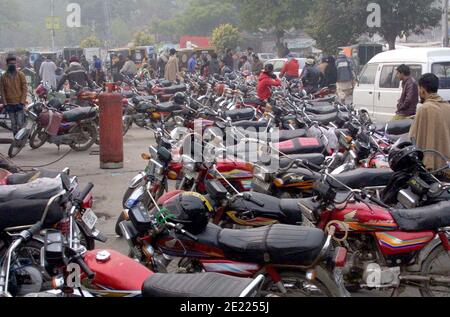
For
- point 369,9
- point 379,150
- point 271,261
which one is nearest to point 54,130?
point 379,150

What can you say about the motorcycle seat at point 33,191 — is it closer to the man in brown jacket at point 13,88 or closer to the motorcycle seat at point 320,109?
the motorcycle seat at point 320,109

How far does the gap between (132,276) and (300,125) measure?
18.1 ft

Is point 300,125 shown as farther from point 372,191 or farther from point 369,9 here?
point 369,9

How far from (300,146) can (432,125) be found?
5.13ft

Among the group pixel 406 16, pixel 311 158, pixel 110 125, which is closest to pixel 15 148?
pixel 110 125

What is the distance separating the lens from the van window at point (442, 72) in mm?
10926

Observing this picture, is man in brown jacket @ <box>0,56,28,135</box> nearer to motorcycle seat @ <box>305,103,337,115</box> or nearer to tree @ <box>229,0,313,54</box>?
motorcycle seat @ <box>305,103,337,115</box>

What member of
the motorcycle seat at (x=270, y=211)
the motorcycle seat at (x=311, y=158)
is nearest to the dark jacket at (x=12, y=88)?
the motorcycle seat at (x=311, y=158)

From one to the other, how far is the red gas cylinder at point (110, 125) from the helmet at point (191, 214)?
489 centimetres

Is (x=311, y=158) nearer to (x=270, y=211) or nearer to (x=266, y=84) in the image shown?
(x=270, y=211)

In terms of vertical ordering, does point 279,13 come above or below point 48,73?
above

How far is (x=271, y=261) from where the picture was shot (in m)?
3.61

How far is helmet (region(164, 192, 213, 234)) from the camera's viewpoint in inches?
158

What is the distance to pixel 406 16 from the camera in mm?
24469
